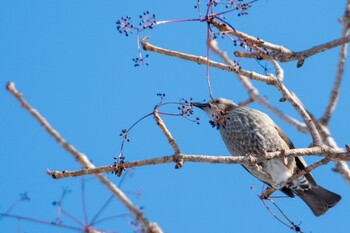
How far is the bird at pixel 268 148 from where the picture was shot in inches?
253

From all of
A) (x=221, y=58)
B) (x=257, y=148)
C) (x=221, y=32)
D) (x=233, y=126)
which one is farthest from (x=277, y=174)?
(x=221, y=32)

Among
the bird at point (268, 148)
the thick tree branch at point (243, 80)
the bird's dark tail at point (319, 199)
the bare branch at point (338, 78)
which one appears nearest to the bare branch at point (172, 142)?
the thick tree branch at point (243, 80)

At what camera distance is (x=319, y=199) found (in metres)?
6.94

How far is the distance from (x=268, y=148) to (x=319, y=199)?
1069 millimetres

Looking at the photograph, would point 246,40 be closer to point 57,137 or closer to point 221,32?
point 221,32

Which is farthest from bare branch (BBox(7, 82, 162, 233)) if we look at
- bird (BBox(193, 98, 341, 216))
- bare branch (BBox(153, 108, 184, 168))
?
bird (BBox(193, 98, 341, 216))

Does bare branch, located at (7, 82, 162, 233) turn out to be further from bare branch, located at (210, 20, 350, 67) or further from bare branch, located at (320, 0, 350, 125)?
bare branch, located at (320, 0, 350, 125)

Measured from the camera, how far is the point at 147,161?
389 centimetres

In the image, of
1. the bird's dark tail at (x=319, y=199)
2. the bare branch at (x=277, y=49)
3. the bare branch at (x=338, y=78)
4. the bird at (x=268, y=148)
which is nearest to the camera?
the bare branch at (x=277, y=49)

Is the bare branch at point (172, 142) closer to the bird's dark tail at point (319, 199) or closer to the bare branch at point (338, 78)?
the bare branch at point (338, 78)

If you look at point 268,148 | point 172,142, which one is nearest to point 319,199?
point 268,148

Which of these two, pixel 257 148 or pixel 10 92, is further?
pixel 257 148

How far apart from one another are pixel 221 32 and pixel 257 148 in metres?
2.63

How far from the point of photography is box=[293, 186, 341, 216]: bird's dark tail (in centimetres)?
685
